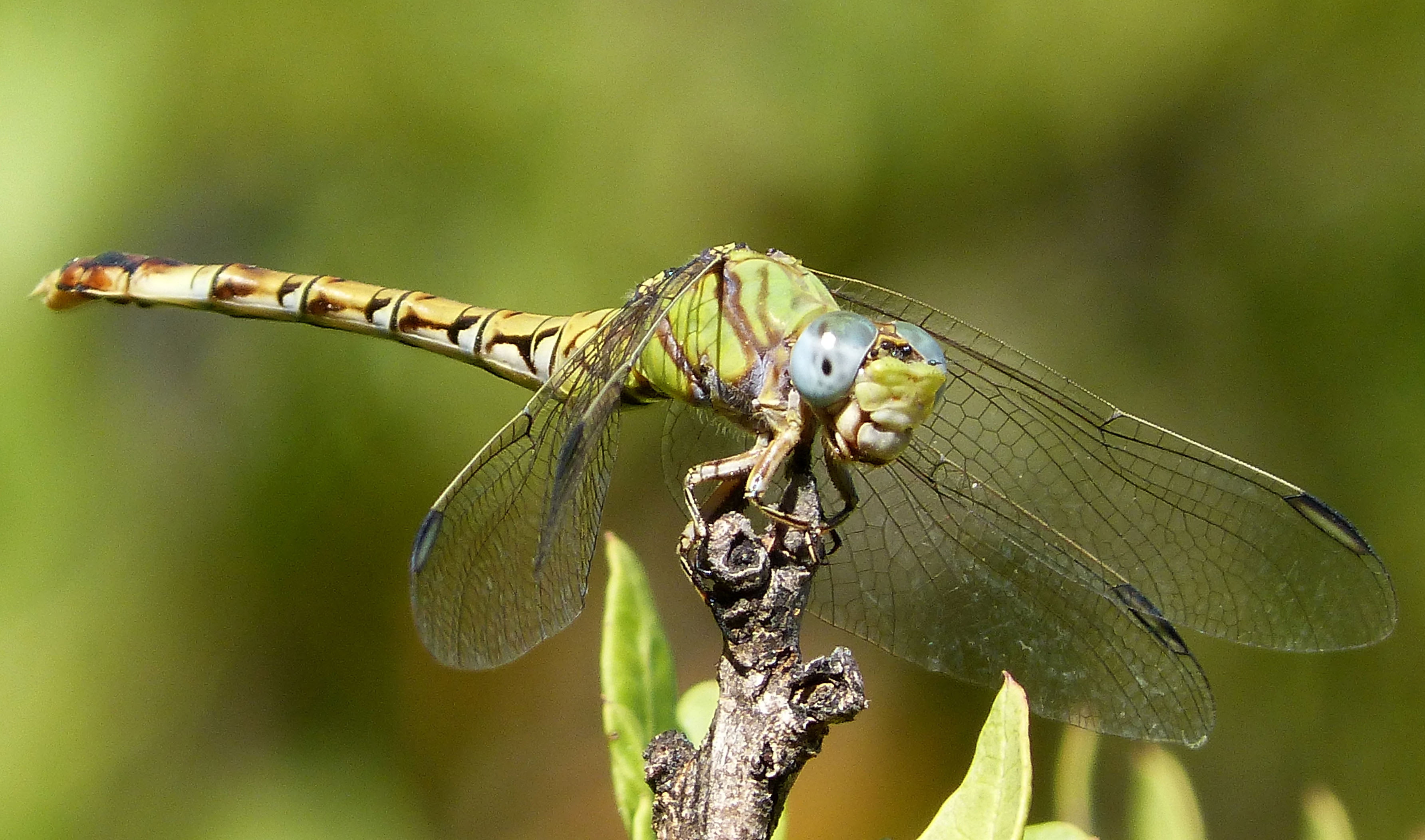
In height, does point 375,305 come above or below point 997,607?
above

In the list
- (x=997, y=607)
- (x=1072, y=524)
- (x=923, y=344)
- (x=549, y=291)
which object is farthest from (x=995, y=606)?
(x=549, y=291)

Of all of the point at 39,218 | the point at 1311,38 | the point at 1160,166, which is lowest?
the point at 39,218

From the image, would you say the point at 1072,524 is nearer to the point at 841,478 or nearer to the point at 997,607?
the point at 997,607

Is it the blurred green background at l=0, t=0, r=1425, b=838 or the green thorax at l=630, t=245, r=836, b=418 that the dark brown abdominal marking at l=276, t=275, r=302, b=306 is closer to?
the blurred green background at l=0, t=0, r=1425, b=838

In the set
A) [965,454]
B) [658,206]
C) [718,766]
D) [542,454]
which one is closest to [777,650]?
[718,766]

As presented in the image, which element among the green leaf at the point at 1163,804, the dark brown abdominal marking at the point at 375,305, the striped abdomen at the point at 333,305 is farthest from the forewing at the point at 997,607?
the dark brown abdominal marking at the point at 375,305

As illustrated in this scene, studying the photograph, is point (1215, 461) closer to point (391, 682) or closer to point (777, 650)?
point (777, 650)

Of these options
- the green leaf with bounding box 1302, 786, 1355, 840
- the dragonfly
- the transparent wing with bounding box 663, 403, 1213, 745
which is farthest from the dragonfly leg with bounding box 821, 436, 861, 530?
the green leaf with bounding box 1302, 786, 1355, 840
